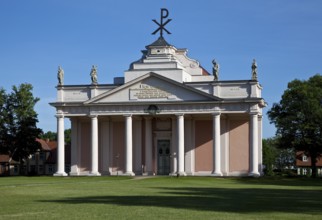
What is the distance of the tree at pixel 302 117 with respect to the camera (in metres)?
79.9

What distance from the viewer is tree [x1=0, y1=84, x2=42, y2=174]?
86438mm

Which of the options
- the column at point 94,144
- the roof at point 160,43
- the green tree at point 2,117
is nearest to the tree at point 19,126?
the green tree at point 2,117

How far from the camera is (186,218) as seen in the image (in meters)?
19.7

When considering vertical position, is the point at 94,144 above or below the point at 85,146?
above

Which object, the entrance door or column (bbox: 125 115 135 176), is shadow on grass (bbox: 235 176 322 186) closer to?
the entrance door

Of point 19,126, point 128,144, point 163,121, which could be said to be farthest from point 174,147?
point 19,126

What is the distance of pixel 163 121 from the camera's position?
73000 mm

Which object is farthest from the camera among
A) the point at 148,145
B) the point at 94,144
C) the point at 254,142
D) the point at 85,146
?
the point at 85,146

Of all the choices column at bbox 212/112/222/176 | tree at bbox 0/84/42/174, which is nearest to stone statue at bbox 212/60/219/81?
column at bbox 212/112/222/176

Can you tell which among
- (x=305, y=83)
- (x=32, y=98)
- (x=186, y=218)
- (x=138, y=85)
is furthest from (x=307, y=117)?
(x=186, y=218)

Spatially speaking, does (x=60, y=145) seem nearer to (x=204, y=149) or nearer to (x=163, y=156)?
(x=163, y=156)

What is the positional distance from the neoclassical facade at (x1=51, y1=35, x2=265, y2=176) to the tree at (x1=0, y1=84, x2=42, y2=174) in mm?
14531

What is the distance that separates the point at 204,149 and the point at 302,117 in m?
16.0

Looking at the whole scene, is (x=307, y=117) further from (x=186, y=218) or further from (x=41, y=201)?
(x=186, y=218)
